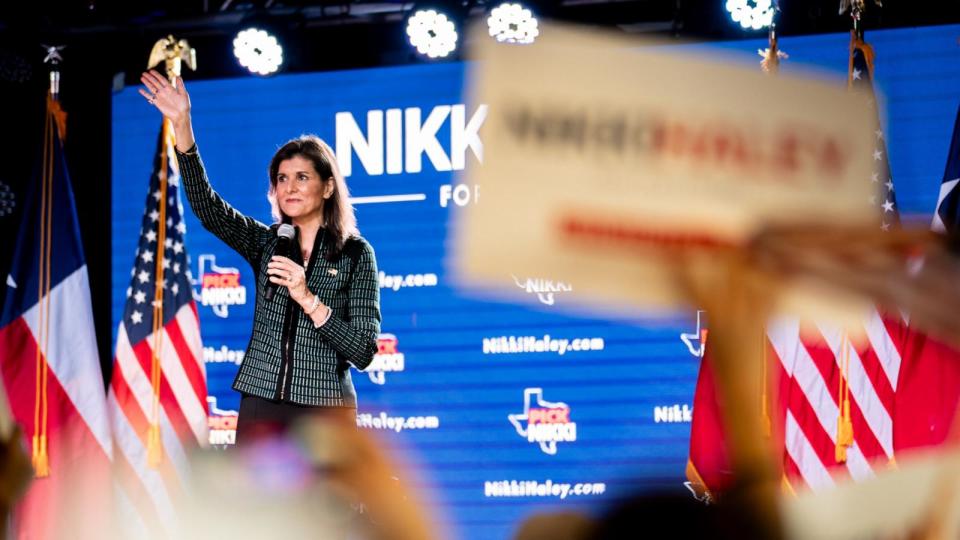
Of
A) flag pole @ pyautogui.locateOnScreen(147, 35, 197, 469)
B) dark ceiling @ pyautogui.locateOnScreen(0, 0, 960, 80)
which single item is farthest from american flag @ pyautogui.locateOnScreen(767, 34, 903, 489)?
flag pole @ pyautogui.locateOnScreen(147, 35, 197, 469)

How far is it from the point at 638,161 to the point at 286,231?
267 cm

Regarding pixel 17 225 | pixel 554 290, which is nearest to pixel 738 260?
pixel 554 290

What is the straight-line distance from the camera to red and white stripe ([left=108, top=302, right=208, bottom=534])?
5.75 meters

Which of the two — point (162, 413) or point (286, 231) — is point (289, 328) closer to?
point (286, 231)

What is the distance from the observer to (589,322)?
5.86 m

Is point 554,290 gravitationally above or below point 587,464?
above

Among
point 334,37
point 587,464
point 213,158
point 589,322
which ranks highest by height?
point 334,37

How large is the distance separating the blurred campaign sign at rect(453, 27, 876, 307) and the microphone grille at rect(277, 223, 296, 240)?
263 centimetres

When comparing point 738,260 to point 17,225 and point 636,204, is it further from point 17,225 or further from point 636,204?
point 17,225

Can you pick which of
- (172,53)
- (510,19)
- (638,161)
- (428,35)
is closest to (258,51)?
(172,53)

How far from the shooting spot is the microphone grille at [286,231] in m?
3.34

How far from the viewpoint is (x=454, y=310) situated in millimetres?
6004

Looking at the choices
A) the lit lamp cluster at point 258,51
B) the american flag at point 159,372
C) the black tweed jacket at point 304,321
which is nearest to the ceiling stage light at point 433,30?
the lit lamp cluster at point 258,51

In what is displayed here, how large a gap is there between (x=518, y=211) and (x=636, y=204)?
73 millimetres
